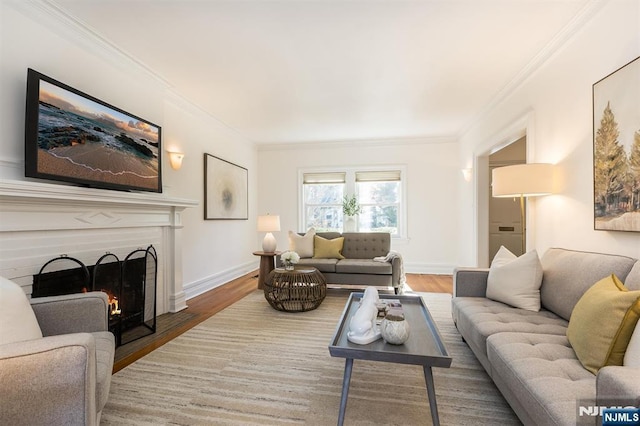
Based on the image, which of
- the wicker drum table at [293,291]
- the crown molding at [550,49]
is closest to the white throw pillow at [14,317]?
the wicker drum table at [293,291]

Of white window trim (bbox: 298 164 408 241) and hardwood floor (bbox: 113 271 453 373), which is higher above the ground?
white window trim (bbox: 298 164 408 241)

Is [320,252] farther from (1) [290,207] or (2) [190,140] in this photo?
(2) [190,140]

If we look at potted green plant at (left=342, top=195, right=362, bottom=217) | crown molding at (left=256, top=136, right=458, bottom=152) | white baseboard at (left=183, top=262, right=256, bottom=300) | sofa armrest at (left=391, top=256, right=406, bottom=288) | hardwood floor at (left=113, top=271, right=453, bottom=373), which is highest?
crown molding at (left=256, top=136, right=458, bottom=152)

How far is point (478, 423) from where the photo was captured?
156 cm

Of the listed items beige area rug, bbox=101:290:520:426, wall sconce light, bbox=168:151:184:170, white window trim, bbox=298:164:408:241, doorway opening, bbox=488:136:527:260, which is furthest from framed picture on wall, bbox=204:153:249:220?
doorway opening, bbox=488:136:527:260

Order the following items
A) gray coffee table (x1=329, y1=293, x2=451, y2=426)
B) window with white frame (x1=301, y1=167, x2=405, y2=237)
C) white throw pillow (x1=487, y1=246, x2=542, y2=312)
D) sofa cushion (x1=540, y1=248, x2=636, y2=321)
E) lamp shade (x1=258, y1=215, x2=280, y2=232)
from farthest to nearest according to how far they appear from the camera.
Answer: window with white frame (x1=301, y1=167, x2=405, y2=237)
lamp shade (x1=258, y1=215, x2=280, y2=232)
white throw pillow (x1=487, y1=246, x2=542, y2=312)
sofa cushion (x1=540, y1=248, x2=636, y2=321)
gray coffee table (x1=329, y1=293, x2=451, y2=426)

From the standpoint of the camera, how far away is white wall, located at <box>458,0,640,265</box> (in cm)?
189

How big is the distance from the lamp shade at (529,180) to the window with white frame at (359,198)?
3.09 meters

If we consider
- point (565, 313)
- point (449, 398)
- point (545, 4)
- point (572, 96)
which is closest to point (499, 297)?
point (565, 313)

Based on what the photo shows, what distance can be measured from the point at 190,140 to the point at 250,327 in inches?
104

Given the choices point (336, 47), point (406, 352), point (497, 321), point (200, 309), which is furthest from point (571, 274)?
point (200, 309)

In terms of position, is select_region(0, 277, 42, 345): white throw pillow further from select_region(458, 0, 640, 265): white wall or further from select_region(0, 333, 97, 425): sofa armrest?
select_region(458, 0, 640, 265): white wall

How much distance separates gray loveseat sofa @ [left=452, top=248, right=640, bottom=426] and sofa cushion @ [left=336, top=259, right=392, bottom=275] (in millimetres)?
1475

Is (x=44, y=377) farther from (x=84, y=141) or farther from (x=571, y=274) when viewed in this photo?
(x=571, y=274)
